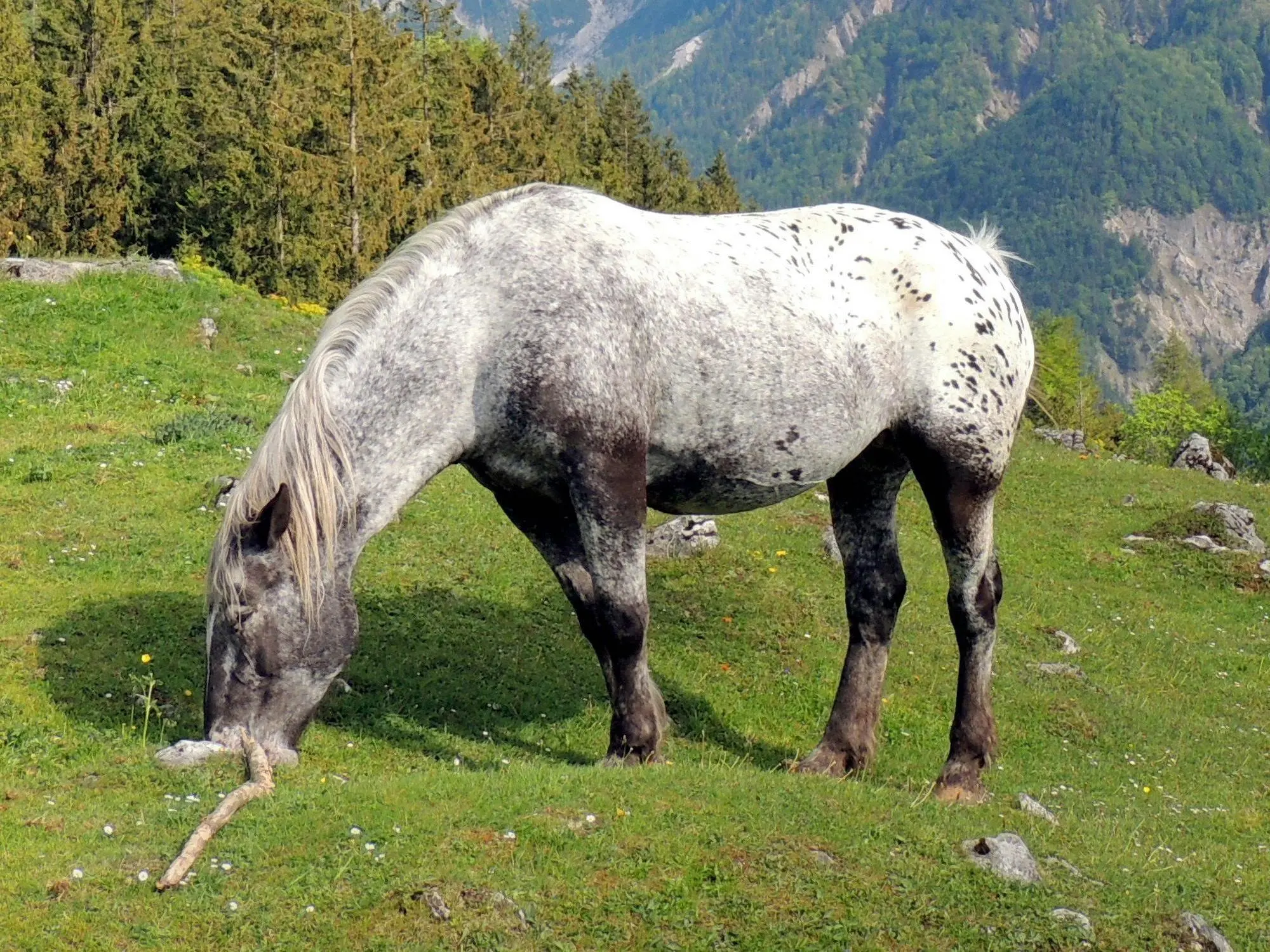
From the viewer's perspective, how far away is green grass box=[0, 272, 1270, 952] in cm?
636

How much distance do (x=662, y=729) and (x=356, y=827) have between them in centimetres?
235

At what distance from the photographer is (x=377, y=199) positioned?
33625mm

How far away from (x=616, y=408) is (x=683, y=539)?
6113 millimetres

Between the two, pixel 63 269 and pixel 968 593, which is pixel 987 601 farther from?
pixel 63 269

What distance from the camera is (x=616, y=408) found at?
781 cm

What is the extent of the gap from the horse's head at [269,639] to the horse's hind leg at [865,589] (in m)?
3.55

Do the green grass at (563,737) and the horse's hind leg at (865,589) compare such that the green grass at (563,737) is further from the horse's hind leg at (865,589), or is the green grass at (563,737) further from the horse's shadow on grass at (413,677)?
the horse's hind leg at (865,589)

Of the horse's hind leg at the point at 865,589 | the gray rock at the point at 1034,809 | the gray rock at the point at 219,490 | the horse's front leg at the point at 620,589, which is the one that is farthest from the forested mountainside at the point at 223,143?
the gray rock at the point at 1034,809

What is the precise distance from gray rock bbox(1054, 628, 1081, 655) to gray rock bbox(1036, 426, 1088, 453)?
15740mm

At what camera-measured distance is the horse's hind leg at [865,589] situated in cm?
968

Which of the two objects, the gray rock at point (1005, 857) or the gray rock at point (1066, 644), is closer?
the gray rock at point (1005, 857)

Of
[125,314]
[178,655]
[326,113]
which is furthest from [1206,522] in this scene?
[326,113]

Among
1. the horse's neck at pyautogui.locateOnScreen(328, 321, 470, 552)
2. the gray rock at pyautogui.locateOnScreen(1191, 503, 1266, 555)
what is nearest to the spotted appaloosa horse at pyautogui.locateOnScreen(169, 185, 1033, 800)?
the horse's neck at pyautogui.locateOnScreen(328, 321, 470, 552)

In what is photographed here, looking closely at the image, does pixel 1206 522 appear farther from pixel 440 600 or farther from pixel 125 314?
pixel 125 314
